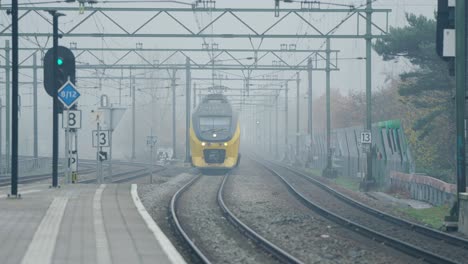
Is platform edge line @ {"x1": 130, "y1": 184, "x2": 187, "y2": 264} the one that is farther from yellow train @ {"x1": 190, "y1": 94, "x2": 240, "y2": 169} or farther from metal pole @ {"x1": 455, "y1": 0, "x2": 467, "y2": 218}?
yellow train @ {"x1": 190, "y1": 94, "x2": 240, "y2": 169}

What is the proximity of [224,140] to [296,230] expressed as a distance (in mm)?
23868

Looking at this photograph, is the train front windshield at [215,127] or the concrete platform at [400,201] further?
the train front windshield at [215,127]

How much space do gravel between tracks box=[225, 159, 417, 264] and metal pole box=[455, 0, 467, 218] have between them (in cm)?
286

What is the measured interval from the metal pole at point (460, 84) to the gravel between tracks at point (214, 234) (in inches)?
202

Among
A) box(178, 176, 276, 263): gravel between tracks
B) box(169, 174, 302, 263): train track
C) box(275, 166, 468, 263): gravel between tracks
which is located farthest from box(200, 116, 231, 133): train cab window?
box(169, 174, 302, 263): train track

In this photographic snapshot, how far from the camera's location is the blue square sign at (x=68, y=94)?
24.0 metres

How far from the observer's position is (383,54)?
36219 mm

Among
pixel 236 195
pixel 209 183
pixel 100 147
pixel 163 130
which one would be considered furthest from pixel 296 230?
pixel 163 130

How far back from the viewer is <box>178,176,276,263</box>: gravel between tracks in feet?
43.1

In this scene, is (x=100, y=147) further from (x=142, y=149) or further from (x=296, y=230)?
(x=142, y=149)

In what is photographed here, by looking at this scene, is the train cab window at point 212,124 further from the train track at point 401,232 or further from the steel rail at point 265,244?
the steel rail at point 265,244

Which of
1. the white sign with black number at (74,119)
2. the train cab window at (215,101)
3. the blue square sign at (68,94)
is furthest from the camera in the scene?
the train cab window at (215,101)

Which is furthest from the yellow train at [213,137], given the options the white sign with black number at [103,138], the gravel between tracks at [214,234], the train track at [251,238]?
the train track at [251,238]

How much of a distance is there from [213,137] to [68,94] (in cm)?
1739
